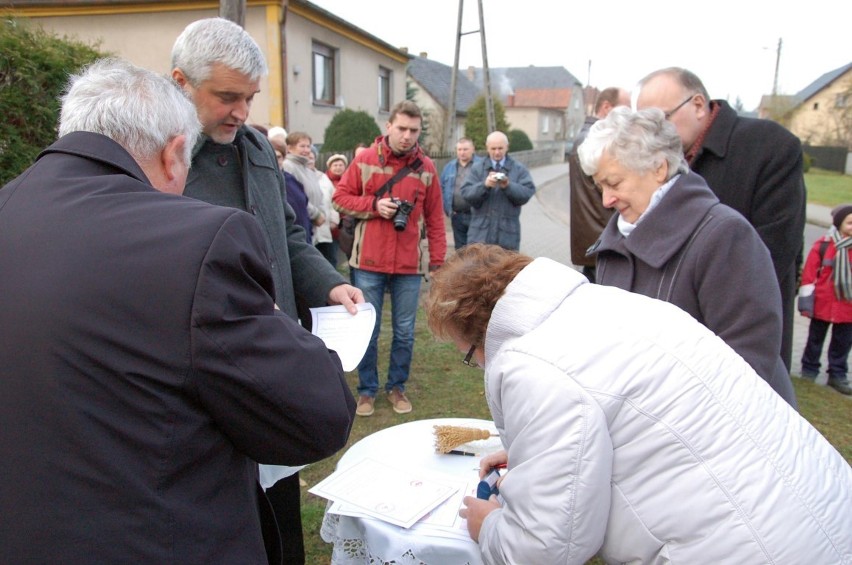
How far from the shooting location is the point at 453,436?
2125 millimetres

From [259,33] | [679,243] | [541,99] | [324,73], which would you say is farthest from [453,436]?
[541,99]

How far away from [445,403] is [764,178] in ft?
8.91

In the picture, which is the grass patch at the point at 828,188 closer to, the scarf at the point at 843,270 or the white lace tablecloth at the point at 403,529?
the scarf at the point at 843,270

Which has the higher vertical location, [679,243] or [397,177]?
[397,177]

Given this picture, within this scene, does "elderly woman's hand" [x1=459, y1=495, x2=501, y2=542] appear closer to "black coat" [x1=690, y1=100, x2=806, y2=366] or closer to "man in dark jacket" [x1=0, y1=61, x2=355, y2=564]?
"man in dark jacket" [x1=0, y1=61, x2=355, y2=564]

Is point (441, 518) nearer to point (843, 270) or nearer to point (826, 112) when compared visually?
point (843, 270)

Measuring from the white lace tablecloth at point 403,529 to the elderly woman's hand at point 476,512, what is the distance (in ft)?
0.12

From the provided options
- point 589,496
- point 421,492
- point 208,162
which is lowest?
point 421,492

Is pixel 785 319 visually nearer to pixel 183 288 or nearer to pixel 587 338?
pixel 587 338

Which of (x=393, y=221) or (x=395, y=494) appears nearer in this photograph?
(x=395, y=494)

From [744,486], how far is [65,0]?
44.1 feet

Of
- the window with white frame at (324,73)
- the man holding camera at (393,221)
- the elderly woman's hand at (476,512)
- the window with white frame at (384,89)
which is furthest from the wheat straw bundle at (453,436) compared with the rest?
the window with white frame at (384,89)

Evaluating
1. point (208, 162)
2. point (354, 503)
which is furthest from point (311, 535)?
→ point (208, 162)

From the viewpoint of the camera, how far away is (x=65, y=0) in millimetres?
11273
